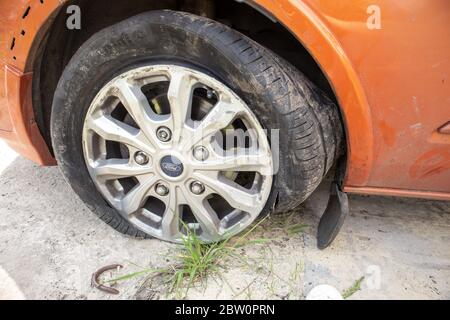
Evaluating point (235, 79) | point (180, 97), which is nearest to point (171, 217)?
point (180, 97)

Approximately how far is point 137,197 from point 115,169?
6.5 inches

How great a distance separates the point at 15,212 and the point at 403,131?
6.58 ft

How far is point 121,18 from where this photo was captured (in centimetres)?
200

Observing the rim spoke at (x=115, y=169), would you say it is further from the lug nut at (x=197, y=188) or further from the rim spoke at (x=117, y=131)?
the lug nut at (x=197, y=188)

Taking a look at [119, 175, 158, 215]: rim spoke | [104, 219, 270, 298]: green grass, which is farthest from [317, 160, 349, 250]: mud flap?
[119, 175, 158, 215]: rim spoke

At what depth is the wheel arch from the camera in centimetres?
146

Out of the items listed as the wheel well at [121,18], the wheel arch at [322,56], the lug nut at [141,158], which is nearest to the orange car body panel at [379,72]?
the wheel arch at [322,56]

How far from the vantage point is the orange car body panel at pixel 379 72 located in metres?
1.41

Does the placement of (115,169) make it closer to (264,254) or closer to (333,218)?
(264,254)

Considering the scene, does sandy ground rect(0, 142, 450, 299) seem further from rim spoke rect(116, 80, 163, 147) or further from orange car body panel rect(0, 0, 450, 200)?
rim spoke rect(116, 80, 163, 147)

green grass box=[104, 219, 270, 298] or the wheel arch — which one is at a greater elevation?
the wheel arch

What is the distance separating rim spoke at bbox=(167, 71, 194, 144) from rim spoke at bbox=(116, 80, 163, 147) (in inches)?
3.5

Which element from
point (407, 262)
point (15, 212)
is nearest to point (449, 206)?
point (407, 262)

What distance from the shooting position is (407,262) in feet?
6.54
